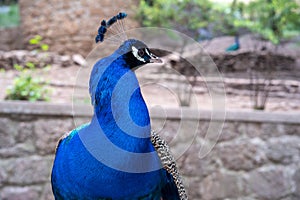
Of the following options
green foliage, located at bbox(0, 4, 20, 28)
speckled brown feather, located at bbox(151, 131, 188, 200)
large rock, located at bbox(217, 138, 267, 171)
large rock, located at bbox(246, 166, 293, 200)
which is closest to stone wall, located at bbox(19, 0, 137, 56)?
green foliage, located at bbox(0, 4, 20, 28)

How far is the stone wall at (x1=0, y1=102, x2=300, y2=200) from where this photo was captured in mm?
2535

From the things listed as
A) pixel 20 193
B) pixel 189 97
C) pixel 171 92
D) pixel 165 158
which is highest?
pixel 165 158

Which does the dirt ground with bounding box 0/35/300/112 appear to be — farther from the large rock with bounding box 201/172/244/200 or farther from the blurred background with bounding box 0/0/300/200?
the large rock with bounding box 201/172/244/200

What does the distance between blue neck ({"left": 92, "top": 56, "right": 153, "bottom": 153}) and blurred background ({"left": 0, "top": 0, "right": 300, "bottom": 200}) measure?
1.13 ft

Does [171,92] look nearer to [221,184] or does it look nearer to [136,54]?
[221,184]

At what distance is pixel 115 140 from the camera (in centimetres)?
116

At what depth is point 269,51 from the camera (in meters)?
5.05

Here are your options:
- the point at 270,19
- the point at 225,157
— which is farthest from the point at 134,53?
the point at 270,19

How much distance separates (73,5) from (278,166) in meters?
4.16

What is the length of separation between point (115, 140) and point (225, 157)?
161cm

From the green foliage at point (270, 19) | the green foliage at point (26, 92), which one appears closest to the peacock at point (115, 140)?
the green foliage at point (26, 92)

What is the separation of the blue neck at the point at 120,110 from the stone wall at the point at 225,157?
1.36m

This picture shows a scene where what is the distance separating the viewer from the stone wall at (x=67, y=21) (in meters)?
5.77

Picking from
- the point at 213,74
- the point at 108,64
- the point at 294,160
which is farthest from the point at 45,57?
the point at 108,64
